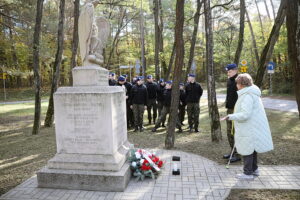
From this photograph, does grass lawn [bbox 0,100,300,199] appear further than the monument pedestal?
Yes

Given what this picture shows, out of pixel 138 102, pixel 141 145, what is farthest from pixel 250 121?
pixel 138 102

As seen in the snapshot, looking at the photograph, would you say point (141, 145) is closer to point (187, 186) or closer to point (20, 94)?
point (187, 186)

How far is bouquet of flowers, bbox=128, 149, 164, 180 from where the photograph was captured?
15.9ft

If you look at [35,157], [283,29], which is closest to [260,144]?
[35,157]

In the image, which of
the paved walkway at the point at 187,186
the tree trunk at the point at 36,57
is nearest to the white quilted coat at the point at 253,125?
the paved walkway at the point at 187,186

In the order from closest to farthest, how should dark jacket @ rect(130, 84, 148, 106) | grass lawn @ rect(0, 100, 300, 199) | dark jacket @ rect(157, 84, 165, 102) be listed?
grass lawn @ rect(0, 100, 300, 199) < dark jacket @ rect(130, 84, 148, 106) < dark jacket @ rect(157, 84, 165, 102)

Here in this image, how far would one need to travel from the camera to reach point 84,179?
4434mm

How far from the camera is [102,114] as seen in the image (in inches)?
179

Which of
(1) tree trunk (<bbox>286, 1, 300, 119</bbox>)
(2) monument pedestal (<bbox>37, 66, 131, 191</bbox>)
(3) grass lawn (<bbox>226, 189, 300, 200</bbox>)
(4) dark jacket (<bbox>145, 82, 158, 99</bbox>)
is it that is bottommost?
(3) grass lawn (<bbox>226, 189, 300, 200</bbox>)

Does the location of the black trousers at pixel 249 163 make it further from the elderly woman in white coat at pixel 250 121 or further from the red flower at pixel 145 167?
the red flower at pixel 145 167

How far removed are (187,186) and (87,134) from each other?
220cm

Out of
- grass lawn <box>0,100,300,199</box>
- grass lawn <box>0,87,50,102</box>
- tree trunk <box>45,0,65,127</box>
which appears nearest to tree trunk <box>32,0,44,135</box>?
grass lawn <box>0,100,300,199</box>

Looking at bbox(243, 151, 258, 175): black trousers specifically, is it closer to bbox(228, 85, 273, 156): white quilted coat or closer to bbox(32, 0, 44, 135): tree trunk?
bbox(228, 85, 273, 156): white quilted coat

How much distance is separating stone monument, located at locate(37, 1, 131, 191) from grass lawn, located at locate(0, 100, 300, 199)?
1.29m
